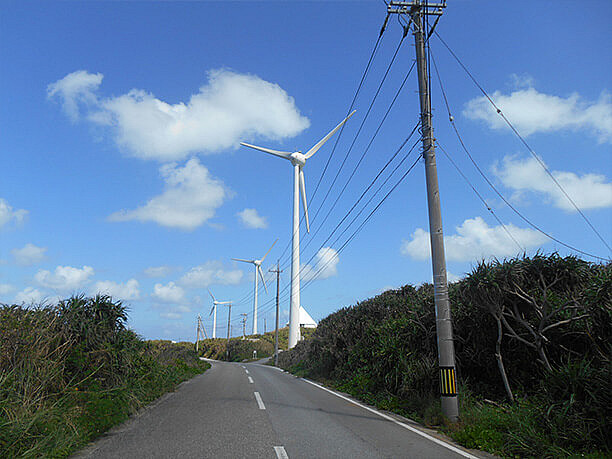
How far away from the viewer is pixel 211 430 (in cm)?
834

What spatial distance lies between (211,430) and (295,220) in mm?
35367

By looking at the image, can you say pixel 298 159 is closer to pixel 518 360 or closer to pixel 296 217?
pixel 296 217

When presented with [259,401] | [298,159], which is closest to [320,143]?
[298,159]

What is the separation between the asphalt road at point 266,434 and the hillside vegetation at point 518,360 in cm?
105

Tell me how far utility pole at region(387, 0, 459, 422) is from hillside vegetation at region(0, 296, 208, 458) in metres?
7.40

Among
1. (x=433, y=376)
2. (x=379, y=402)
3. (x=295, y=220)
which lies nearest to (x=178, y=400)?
(x=379, y=402)

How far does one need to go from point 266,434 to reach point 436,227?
20.6 ft

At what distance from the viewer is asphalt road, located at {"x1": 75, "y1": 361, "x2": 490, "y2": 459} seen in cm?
684

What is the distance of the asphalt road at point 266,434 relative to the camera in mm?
6844

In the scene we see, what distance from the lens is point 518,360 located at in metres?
10.5

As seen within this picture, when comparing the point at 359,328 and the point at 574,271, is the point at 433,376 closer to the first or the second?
the point at 574,271

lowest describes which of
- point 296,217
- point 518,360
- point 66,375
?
point 66,375

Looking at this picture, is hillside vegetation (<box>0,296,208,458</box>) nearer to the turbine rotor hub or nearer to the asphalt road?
the asphalt road

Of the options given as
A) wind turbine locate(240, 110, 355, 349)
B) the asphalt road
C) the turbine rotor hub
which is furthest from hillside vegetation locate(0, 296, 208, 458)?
the turbine rotor hub
